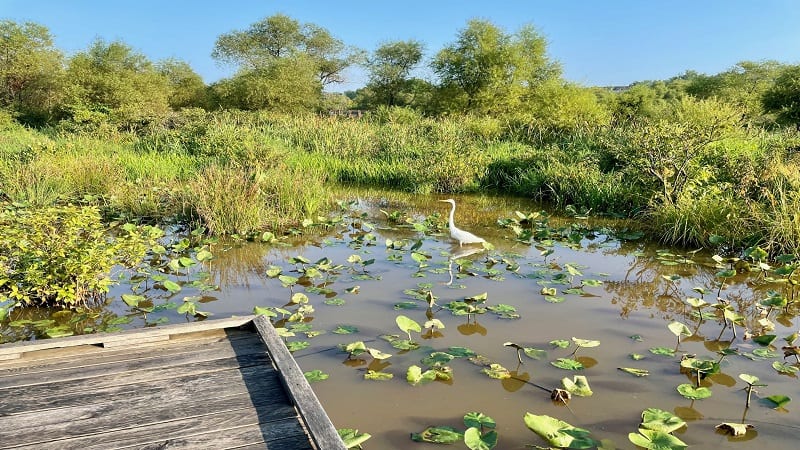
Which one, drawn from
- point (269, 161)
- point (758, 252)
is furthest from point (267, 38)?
point (758, 252)

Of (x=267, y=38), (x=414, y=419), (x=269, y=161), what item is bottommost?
(x=414, y=419)

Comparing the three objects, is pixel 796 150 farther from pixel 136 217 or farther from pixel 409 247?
pixel 136 217

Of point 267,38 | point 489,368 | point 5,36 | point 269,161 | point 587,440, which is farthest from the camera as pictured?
point 267,38

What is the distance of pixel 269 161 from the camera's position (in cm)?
984

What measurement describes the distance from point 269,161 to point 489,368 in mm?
7398

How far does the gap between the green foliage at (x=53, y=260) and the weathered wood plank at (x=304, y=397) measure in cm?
187

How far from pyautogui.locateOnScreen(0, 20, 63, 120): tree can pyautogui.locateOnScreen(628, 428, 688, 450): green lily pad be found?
92.9ft

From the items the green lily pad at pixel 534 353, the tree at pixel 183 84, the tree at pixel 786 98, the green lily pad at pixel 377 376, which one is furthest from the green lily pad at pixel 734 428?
→ the tree at pixel 183 84

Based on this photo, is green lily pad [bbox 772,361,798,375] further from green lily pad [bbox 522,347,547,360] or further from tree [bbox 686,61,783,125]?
tree [bbox 686,61,783,125]

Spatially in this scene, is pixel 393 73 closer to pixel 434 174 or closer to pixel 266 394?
pixel 434 174

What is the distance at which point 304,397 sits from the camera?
7.76 ft

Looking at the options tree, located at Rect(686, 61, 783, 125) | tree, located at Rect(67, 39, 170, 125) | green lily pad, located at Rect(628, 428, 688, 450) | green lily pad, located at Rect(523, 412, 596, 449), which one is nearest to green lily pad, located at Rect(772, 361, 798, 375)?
green lily pad, located at Rect(628, 428, 688, 450)

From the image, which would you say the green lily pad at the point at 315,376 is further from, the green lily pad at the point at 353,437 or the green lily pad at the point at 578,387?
the green lily pad at the point at 578,387

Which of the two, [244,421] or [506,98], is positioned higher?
[506,98]
